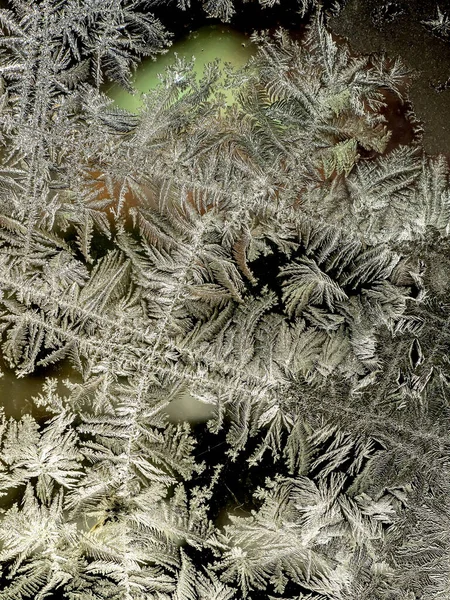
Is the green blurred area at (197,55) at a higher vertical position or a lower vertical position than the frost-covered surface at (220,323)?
higher

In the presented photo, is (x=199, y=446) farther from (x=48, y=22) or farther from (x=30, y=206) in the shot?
(x=48, y=22)

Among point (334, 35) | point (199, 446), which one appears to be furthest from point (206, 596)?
point (334, 35)

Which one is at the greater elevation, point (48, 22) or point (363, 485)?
point (48, 22)

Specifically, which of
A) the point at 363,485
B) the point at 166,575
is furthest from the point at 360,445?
the point at 166,575

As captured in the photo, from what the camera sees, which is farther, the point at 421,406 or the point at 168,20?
the point at 168,20

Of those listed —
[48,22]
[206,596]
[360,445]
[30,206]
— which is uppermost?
[48,22]

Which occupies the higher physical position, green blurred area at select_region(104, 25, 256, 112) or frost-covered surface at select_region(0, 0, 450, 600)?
green blurred area at select_region(104, 25, 256, 112)

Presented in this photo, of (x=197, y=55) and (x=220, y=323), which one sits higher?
(x=197, y=55)

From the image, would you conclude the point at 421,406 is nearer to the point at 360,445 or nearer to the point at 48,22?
the point at 360,445
